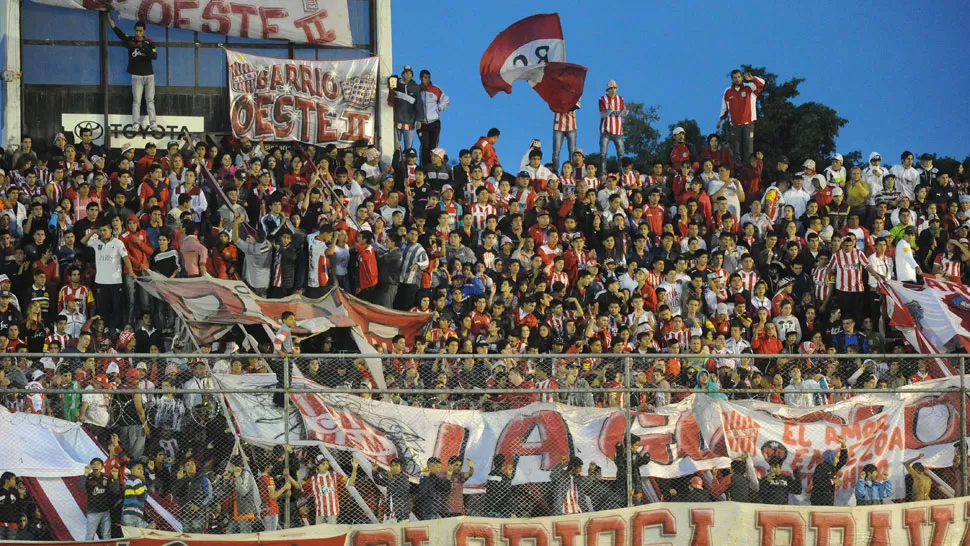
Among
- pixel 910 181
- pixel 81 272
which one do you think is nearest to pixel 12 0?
pixel 81 272

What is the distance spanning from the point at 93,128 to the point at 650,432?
1508 cm

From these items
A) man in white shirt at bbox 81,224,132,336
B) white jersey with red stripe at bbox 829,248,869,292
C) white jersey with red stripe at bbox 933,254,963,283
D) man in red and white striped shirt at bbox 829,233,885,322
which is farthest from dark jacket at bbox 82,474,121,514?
white jersey with red stripe at bbox 933,254,963,283

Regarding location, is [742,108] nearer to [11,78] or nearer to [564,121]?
[564,121]

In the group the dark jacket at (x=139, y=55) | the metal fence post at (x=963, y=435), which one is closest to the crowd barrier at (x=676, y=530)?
the metal fence post at (x=963, y=435)

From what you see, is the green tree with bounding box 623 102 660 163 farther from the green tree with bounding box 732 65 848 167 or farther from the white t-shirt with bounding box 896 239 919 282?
the white t-shirt with bounding box 896 239 919 282

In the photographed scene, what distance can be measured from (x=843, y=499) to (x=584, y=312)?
6.33 metres

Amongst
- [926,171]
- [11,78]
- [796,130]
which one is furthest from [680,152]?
[796,130]

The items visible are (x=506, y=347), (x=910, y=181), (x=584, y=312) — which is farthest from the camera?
(x=910, y=181)

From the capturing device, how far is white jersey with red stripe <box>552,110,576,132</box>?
27969 millimetres

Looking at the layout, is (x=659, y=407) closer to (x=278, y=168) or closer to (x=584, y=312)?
(x=584, y=312)

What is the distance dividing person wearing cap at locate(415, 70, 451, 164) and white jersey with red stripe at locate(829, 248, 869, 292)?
7.39 m

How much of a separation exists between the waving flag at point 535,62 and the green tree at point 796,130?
24983 mm

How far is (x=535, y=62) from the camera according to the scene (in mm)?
28047

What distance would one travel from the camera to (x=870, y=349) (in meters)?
21.8
